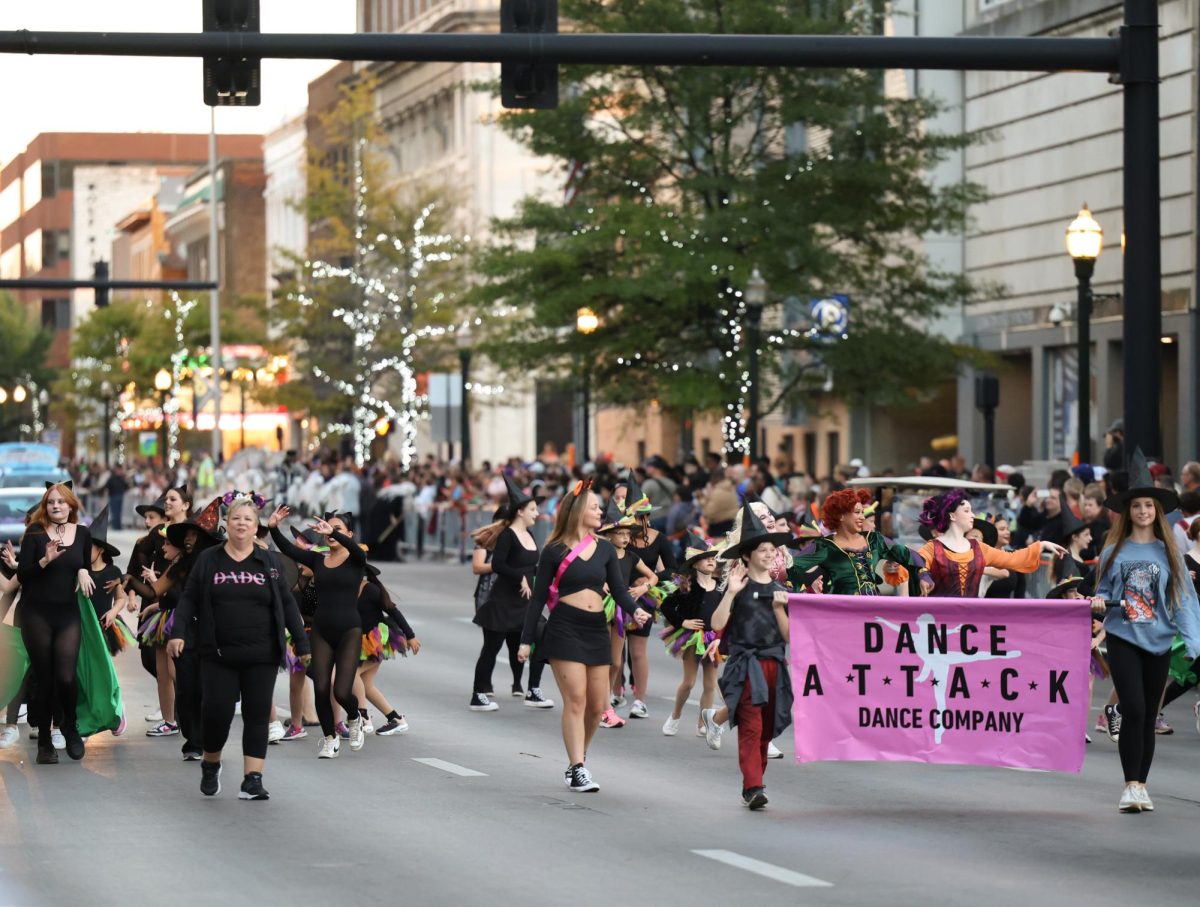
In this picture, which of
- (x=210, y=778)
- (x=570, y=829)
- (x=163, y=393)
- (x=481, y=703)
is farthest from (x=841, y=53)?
(x=163, y=393)

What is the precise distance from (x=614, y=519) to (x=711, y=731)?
12.4 feet

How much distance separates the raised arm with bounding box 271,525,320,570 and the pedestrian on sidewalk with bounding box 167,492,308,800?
1632 millimetres

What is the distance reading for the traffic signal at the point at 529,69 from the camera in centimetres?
1916

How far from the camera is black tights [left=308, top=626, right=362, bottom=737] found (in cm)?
1738

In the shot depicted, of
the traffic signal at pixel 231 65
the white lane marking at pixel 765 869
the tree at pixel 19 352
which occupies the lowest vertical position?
the white lane marking at pixel 765 869

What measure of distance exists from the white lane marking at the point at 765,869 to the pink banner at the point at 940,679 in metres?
2.22

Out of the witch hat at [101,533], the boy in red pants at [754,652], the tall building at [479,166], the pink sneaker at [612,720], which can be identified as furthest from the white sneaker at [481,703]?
the tall building at [479,166]

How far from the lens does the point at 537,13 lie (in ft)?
62.8

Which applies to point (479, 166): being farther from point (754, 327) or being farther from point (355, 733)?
point (355, 733)

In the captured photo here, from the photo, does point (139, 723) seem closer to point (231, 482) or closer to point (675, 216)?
point (675, 216)

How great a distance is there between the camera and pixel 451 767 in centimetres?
1658

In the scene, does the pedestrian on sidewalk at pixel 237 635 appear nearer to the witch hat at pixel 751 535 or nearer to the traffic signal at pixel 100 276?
the witch hat at pixel 751 535

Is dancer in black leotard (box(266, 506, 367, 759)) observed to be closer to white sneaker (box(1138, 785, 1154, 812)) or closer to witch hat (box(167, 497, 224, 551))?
witch hat (box(167, 497, 224, 551))

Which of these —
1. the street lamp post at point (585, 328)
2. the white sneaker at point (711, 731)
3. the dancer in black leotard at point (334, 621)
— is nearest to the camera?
the white sneaker at point (711, 731)
